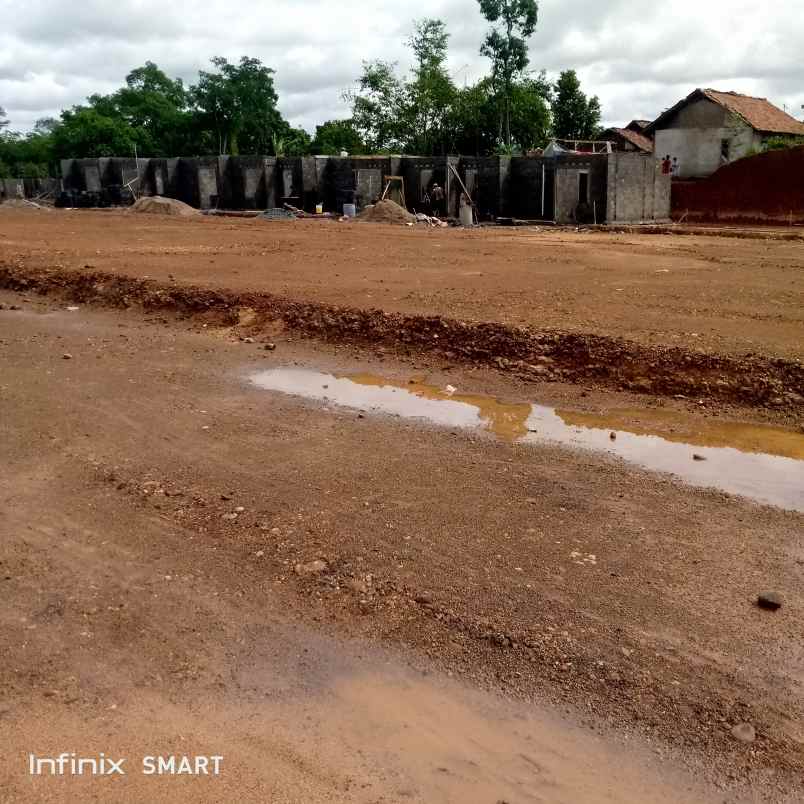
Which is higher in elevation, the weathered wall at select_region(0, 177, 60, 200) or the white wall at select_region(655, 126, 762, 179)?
the white wall at select_region(655, 126, 762, 179)

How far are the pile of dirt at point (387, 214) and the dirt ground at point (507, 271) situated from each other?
485 centimetres

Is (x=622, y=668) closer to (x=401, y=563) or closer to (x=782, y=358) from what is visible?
(x=401, y=563)

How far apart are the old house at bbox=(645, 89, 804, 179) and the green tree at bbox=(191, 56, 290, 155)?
25.0 meters

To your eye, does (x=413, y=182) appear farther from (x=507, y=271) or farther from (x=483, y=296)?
(x=483, y=296)

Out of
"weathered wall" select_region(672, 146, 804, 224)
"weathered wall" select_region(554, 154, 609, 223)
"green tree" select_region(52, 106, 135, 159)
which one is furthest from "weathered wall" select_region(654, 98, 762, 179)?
"green tree" select_region(52, 106, 135, 159)

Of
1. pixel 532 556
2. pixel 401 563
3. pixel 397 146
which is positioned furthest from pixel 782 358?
pixel 397 146

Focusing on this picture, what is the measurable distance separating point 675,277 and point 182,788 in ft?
39.5

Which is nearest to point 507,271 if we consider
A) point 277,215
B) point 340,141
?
point 277,215

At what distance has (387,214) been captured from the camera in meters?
29.2

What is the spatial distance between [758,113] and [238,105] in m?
31.5

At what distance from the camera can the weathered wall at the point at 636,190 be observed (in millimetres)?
29188

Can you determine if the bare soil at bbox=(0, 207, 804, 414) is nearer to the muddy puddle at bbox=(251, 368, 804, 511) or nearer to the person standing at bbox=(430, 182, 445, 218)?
the muddy puddle at bbox=(251, 368, 804, 511)

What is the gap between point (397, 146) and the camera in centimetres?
5278

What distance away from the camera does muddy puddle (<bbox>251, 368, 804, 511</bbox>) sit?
18.7ft
